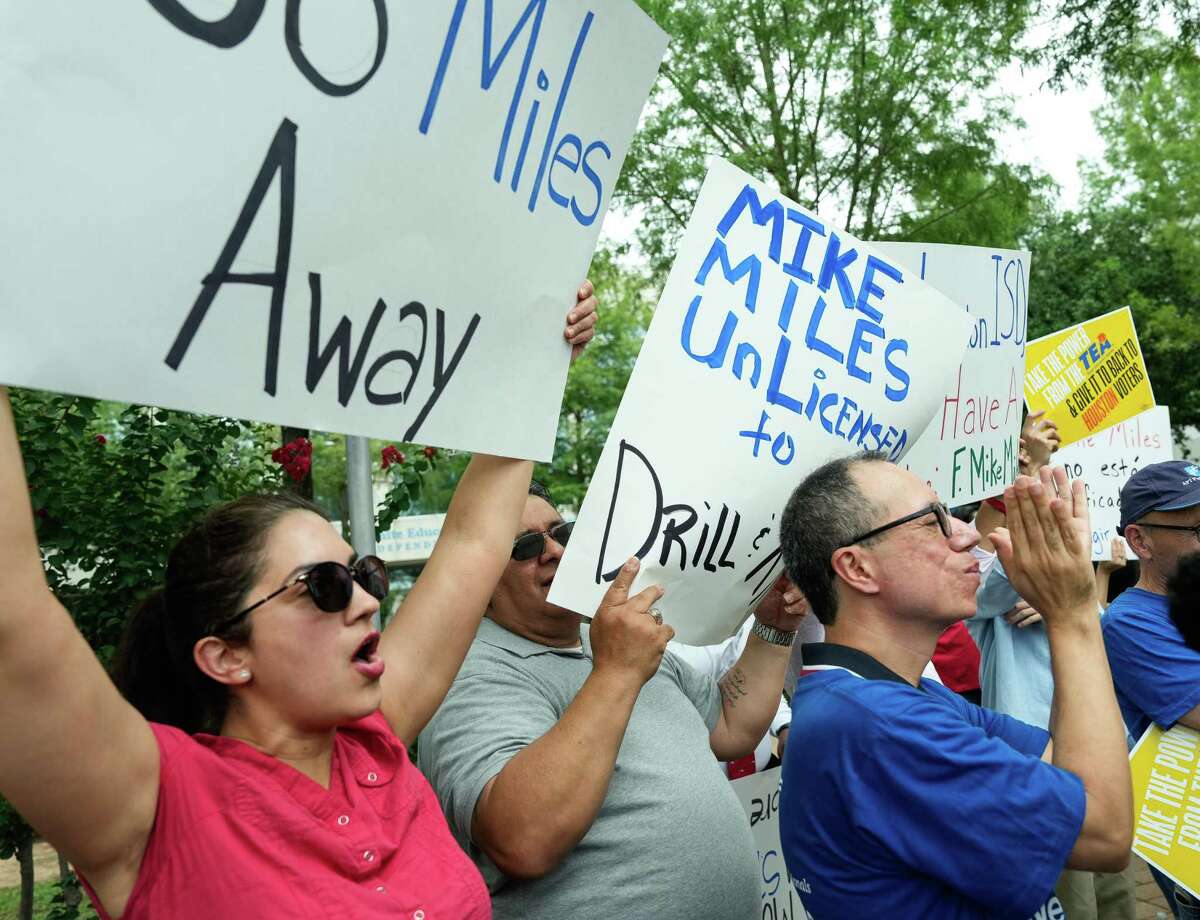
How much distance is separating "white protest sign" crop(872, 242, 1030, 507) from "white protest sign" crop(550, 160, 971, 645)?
2.16ft

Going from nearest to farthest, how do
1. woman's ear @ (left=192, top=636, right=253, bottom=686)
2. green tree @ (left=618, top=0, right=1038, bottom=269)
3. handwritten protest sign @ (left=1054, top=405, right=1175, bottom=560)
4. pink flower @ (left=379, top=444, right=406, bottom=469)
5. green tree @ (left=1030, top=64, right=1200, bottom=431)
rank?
woman's ear @ (left=192, top=636, right=253, bottom=686), pink flower @ (left=379, top=444, right=406, bottom=469), handwritten protest sign @ (left=1054, top=405, right=1175, bottom=560), green tree @ (left=618, top=0, right=1038, bottom=269), green tree @ (left=1030, top=64, right=1200, bottom=431)

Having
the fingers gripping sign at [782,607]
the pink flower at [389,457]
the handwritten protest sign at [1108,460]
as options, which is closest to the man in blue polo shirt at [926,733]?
the fingers gripping sign at [782,607]

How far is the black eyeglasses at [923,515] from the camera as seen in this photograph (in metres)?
2.17

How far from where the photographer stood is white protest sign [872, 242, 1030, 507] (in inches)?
132

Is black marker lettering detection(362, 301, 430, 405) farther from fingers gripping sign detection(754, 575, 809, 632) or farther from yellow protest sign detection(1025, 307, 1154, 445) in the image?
yellow protest sign detection(1025, 307, 1154, 445)

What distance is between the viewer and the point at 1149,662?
331 cm

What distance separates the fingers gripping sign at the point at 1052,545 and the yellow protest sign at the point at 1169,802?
1283 mm

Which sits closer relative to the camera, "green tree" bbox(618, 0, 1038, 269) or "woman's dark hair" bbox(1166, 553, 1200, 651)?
"woman's dark hair" bbox(1166, 553, 1200, 651)

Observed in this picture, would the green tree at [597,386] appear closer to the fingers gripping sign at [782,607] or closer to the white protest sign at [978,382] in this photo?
the white protest sign at [978,382]

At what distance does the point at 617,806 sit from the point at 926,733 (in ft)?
2.07

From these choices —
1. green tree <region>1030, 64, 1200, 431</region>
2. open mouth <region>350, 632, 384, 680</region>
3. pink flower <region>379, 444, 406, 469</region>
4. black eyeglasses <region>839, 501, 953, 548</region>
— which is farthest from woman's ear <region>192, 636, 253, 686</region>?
green tree <region>1030, 64, 1200, 431</region>

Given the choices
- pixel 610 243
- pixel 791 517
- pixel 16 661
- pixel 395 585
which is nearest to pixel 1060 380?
pixel 791 517

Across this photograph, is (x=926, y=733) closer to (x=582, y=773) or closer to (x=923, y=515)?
(x=923, y=515)

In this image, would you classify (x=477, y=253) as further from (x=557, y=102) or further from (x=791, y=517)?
(x=791, y=517)
